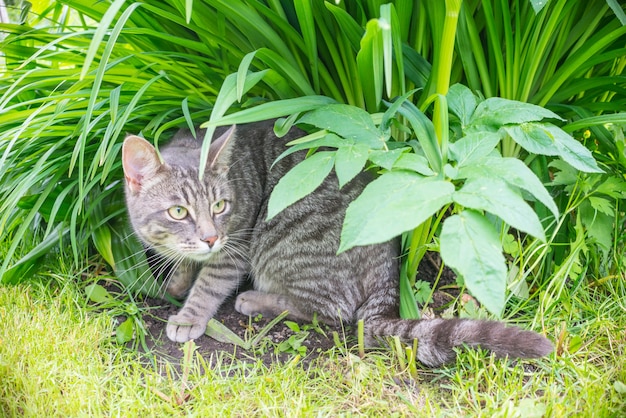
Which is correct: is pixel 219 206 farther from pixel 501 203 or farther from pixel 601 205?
pixel 601 205

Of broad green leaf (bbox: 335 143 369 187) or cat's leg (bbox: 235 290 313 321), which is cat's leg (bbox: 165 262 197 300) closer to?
cat's leg (bbox: 235 290 313 321)

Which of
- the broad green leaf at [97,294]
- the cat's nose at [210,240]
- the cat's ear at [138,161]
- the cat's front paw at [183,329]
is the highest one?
the cat's ear at [138,161]

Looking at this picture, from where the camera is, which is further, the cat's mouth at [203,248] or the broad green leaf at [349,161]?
the cat's mouth at [203,248]

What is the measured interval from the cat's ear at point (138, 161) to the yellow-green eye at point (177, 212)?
0.15 m

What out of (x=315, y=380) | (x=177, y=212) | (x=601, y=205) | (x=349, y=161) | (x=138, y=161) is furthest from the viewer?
(x=177, y=212)

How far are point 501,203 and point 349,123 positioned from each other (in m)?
0.52

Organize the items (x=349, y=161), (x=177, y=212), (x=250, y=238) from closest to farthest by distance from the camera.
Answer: (x=349, y=161) → (x=177, y=212) → (x=250, y=238)

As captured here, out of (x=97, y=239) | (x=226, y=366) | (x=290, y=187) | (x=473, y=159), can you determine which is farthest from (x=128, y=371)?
(x=473, y=159)

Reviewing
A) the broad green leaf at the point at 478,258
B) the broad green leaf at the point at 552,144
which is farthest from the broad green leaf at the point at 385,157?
the broad green leaf at the point at 552,144

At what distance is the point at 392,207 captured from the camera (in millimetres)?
1257

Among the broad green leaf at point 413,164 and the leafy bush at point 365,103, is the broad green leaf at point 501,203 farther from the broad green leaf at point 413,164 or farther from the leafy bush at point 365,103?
the broad green leaf at point 413,164

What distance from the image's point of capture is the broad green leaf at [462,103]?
1.64 meters

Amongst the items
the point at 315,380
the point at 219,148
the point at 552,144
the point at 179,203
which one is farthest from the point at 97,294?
the point at 552,144

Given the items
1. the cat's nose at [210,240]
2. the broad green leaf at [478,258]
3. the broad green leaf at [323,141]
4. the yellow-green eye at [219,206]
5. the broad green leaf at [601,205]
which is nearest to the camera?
the broad green leaf at [478,258]
